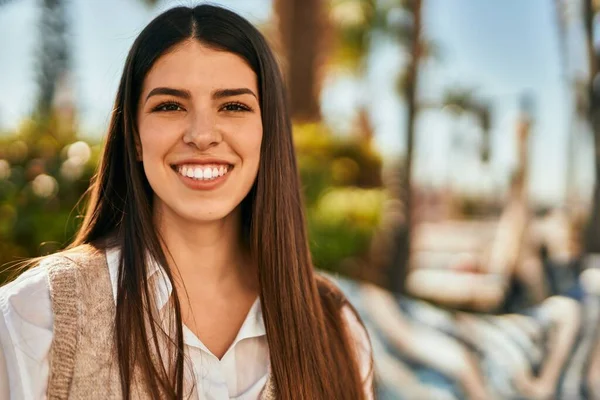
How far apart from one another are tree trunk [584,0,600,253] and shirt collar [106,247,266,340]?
4.52 meters

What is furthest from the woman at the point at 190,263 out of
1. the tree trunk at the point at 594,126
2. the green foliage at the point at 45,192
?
the tree trunk at the point at 594,126

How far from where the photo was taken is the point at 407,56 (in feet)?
33.8

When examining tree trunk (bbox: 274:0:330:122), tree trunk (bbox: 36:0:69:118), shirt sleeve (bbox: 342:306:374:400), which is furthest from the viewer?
tree trunk (bbox: 274:0:330:122)

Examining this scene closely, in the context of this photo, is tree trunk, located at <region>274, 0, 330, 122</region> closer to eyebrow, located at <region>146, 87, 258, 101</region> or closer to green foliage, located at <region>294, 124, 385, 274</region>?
green foliage, located at <region>294, 124, 385, 274</region>

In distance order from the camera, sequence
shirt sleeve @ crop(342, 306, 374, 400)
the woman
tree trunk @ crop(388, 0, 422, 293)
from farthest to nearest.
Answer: tree trunk @ crop(388, 0, 422, 293)
shirt sleeve @ crop(342, 306, 374, 400)
the woman

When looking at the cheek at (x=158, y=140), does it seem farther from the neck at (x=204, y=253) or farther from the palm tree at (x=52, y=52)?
the palm tree at (x=52, y=52)

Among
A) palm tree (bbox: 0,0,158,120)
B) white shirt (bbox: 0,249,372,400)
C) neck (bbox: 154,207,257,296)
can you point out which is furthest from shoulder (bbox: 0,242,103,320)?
palm tree (bbox: 0,0,158,120)

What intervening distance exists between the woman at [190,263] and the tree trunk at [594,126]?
4.27 meters

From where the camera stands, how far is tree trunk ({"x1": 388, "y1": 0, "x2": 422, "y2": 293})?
9.23 m

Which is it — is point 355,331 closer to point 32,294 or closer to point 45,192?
point 32,294

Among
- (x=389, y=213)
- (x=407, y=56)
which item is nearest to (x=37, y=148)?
(x=389, y=213)

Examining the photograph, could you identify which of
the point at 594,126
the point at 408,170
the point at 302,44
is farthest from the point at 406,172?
the point at 594,126

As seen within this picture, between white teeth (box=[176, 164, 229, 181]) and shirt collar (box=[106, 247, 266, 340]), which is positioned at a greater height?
white teeth (box=[176, 164, 229, 181])

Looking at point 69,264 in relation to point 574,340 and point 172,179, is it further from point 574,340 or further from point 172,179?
point 574,340
